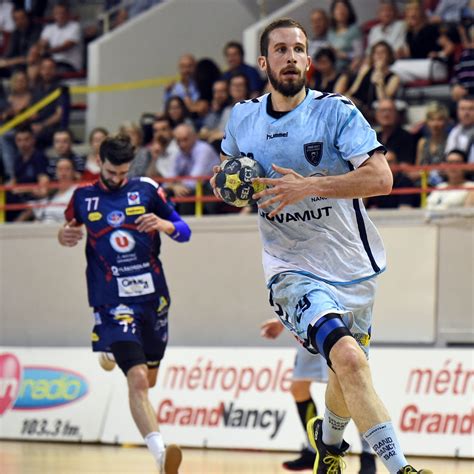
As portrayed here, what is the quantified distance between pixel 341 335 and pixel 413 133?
752 centimetres

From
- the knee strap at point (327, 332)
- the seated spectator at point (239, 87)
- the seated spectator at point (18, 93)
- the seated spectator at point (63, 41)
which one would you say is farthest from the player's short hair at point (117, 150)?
the seated spectator at point (63, 41)

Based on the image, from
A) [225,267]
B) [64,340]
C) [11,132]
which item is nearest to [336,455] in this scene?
[225,267]

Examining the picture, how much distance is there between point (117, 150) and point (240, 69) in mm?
6242

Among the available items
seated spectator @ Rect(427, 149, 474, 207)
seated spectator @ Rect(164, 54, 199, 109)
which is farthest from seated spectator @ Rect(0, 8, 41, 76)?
seated spectator @ Rect(427, 149, 474, 207)

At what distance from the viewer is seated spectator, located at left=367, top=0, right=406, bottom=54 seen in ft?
49.9

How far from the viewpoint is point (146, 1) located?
18.9 metres

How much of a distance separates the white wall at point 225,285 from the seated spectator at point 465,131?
3.14 ft

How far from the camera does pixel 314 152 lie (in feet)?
22.4

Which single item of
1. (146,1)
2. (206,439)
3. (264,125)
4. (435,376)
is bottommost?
(206,439)

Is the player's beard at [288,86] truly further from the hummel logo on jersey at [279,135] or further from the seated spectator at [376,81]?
the seated spectator at [376,81]

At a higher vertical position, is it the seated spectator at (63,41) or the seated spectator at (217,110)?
the seated spectator at (63,41)

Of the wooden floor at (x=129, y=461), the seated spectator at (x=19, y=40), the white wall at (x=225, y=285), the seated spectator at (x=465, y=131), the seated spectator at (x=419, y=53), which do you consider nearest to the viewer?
the wooden floor at (x=129, y=461)

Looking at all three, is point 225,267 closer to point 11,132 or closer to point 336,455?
point 11,132

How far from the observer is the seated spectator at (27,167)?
15461mm
